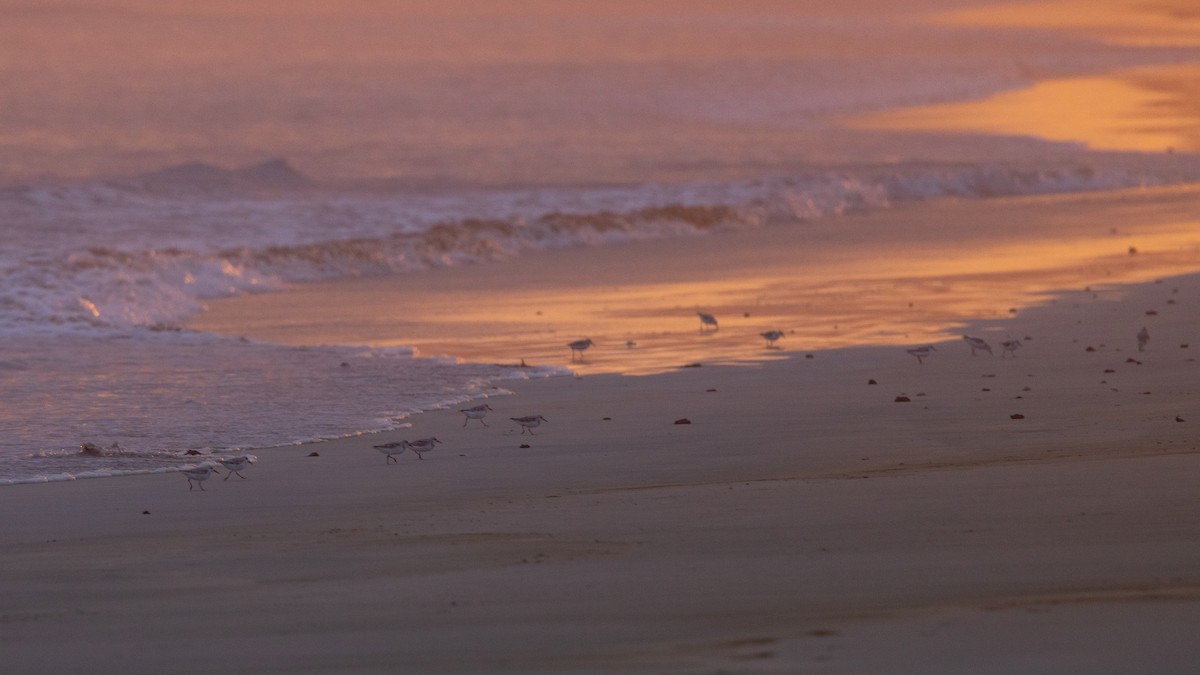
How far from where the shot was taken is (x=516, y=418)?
935cm

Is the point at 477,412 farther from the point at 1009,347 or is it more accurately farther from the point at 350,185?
the point at 350,185

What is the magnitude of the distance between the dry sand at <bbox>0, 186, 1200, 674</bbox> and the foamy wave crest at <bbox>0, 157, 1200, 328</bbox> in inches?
315

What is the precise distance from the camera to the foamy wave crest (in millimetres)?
18141

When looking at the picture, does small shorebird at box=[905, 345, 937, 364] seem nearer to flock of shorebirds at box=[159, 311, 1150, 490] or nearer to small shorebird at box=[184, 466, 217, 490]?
flock of shorebirds at box=[159, 311, 1150, 490]

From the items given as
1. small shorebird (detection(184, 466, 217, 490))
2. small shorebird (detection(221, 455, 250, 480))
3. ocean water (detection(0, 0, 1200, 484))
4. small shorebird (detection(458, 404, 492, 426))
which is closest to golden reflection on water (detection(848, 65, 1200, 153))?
ocean water (detection(0, 0, 1200, 484))

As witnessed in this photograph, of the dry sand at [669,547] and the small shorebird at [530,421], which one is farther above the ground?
the small shorebird at [530,421]

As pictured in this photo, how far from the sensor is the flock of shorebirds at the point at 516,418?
317 inches

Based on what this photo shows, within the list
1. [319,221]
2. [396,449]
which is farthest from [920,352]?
[319,221]

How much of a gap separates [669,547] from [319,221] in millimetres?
21507

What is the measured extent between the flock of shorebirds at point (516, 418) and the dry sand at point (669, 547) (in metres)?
0.09

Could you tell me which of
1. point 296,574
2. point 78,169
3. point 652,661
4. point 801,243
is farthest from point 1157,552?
point 78,169

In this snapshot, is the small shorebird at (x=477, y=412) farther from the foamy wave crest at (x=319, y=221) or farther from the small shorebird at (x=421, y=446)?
the foamy wave crest at (x=319, y=221)

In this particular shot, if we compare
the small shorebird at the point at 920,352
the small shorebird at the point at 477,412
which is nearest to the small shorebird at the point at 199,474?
the small shorebird at the point at 477,412

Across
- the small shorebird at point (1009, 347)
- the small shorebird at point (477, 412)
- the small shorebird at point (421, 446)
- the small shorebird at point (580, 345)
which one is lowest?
the small shorebird at point (421, 446)
